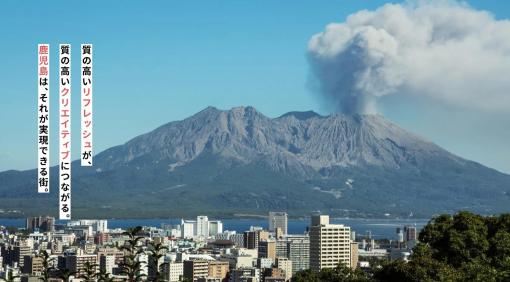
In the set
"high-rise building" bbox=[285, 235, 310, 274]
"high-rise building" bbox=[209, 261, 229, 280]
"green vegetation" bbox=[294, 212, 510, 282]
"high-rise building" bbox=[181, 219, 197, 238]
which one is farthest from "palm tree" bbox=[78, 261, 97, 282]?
"high-rise building" bbox=[181, 219, 197, 238]

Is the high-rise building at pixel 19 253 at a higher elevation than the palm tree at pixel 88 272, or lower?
lower

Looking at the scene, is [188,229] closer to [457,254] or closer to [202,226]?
[202,226]

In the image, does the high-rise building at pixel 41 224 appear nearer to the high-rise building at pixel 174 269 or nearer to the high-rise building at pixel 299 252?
the high-rise building at pixel 299 252

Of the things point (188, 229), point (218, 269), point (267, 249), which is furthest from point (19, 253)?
point (188, 229)

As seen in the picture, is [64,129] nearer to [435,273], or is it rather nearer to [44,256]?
[44,256]

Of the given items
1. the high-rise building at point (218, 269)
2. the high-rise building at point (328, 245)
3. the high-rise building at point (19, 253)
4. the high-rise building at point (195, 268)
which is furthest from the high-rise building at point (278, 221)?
the high-rise building at point (195, 268)

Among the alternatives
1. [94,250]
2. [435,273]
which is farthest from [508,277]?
[94,250]
